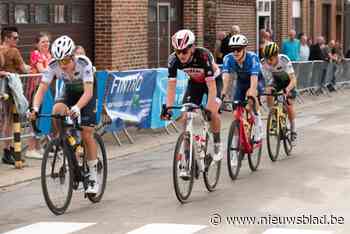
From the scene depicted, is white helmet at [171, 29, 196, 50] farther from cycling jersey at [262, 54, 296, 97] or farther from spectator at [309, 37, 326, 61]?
spectator at [309, 37, 326, 61]

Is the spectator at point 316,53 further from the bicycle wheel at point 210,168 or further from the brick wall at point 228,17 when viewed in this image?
the bicycle wheel at point 210,168

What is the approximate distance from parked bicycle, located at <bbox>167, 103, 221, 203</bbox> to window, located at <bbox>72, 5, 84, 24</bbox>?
8.49m

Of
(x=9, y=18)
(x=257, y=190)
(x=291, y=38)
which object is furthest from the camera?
(x=291, y=38)

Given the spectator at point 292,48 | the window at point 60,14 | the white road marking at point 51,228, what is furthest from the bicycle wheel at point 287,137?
A: the spectator at point 292,48

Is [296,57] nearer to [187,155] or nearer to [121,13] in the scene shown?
[121,13]

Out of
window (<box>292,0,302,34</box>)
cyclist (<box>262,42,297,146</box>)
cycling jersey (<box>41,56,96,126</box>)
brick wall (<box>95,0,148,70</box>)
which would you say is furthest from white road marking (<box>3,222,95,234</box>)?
window (<box>292,0,302,34</box>)

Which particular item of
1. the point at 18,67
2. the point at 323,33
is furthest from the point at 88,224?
the point at 323,33

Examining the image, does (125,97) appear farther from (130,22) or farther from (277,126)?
(130,22)

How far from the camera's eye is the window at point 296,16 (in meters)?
32.8

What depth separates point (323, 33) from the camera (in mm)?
37500

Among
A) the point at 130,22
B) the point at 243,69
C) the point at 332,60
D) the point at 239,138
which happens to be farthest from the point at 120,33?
the point at 332,60

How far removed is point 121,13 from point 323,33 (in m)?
19.9

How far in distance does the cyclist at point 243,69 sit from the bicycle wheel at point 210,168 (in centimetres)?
94

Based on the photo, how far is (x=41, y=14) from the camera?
55.9 ft
